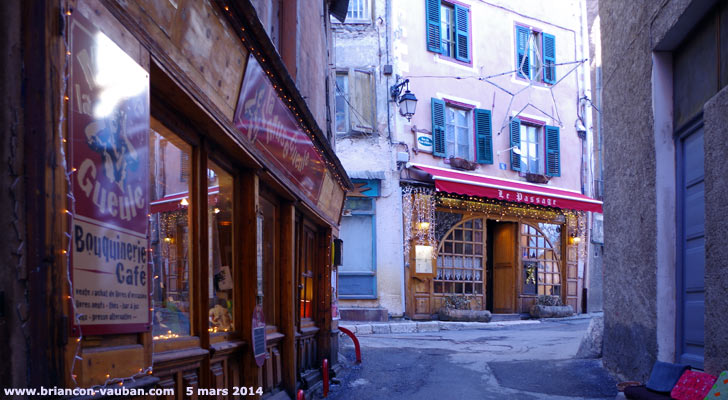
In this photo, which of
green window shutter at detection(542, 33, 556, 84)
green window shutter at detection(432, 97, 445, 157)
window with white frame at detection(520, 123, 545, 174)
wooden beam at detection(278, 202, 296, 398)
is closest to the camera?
wooden beam at detection(278, 202, 296, 398)

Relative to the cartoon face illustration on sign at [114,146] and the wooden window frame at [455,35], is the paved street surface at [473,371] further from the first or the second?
the wooden window frame at [455,35]

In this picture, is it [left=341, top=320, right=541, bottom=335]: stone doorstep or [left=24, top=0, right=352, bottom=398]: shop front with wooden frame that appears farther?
[left=341, top=320, right=541, bottom=335]: stone doorstep

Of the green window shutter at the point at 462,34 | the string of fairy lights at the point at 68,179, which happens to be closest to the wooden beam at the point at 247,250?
the string of fairy lights at the point at 68,179

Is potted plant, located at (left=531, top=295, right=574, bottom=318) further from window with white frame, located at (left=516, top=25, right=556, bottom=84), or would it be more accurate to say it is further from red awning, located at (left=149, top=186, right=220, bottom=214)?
red awning, located at (left=149, top=186, right=220, bottom=214)

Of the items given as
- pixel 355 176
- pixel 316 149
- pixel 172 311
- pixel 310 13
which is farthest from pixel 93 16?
pixel 355 176

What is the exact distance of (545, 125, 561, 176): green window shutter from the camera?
67.6ft

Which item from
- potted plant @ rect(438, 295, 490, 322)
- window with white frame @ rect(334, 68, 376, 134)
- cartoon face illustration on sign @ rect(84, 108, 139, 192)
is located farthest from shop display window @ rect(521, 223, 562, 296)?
cartoon face illustration on sign @ rect(84, 108, 139, 192)

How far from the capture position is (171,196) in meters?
3.95

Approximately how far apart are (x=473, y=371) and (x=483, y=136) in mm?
11265

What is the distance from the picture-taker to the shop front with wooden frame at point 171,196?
2.25m

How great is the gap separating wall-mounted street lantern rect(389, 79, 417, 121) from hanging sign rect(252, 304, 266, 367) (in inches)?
439

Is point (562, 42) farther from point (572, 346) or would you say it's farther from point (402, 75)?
point (572, 346)

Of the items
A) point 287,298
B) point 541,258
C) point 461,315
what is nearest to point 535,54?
point 541,258

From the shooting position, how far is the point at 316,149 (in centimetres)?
744
